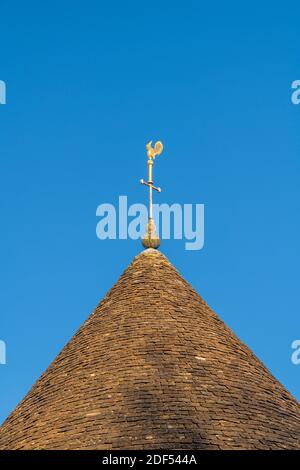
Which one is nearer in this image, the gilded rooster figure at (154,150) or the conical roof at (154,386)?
the conical roof at (154,386)

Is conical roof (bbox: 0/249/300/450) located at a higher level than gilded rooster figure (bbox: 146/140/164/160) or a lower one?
lower

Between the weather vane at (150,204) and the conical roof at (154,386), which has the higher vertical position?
the weather vane at (150,204)

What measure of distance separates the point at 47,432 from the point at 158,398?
1.64 meters

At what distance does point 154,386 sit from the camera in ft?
71.2

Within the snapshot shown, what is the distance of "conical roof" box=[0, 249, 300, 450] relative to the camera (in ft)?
68.3

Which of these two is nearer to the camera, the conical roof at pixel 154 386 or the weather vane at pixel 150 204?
the conical roof at pixel 154 386

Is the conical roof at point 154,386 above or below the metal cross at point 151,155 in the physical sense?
→ below

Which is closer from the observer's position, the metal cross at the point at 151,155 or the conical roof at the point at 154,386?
the conical roof at the point at 154,386

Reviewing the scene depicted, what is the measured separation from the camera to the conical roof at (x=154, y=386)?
2081 centimetres

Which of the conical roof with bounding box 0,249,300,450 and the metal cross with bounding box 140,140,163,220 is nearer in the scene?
the conical roof with bounding box 0,249,300,450

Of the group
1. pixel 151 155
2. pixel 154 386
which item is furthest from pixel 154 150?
pixel 154 386

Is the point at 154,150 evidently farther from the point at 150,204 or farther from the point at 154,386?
the point at 154,386
